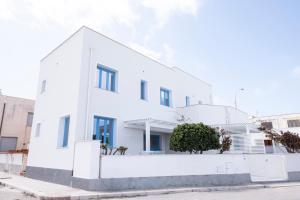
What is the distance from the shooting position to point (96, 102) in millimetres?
13430

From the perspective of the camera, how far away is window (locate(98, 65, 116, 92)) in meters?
14.5

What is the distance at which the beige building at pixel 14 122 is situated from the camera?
27.8 meters

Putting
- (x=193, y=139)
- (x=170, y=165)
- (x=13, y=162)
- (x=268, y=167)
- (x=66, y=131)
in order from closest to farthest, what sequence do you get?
(x=170, y=165)
(x=193, y=139)
(x=66, y=131)
(x=268, y=167)
(x=13, y=162)

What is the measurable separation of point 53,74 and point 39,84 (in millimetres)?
2758

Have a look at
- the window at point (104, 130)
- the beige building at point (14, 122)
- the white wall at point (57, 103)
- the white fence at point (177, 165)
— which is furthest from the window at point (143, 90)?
the beige building at point (14, 122)

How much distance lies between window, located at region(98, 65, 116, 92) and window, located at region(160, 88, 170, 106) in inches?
196

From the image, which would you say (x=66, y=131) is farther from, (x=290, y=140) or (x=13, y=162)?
(x=290, y=140)

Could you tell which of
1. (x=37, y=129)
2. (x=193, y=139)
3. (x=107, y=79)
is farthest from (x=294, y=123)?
(x=37, y=129)

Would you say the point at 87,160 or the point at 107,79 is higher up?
the point at 107,79

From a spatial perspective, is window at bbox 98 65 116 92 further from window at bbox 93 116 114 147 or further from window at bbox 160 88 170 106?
window at bbox 160 88 170 106

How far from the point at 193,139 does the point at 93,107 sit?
6.17 meters

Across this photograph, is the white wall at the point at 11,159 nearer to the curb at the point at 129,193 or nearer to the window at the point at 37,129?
the window at the point at 37,129

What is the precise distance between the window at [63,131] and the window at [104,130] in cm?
186

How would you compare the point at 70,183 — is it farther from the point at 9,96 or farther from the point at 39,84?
the point at 9,96
